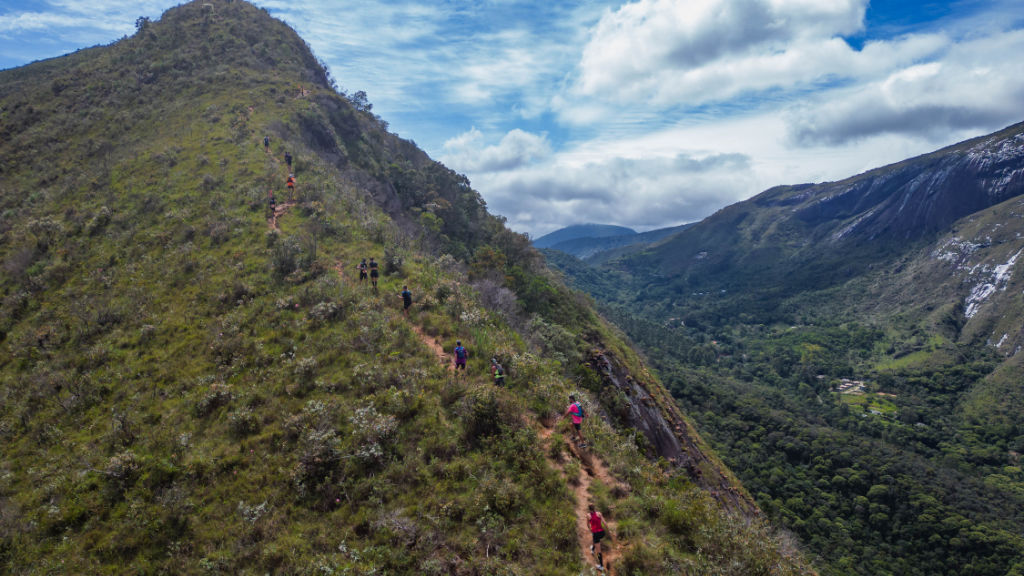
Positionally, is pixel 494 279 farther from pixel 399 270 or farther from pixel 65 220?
pixel 65 220

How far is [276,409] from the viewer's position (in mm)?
13781

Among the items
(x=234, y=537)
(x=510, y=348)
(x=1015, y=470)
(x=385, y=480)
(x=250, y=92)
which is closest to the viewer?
(x=234, y=537)

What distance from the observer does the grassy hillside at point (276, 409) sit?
1002 centimetres

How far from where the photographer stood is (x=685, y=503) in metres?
11.3

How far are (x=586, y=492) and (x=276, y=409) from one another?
34.0ft

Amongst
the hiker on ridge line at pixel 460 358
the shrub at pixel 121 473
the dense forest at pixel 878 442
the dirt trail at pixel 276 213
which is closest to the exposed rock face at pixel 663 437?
the hiker on ridge line at pixel 460 358

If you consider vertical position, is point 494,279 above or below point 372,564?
above

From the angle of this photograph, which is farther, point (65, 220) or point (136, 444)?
point (65, 220)

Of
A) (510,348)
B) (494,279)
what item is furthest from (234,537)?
(494,279)

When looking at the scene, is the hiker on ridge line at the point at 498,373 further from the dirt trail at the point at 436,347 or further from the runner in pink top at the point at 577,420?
the runner in pink top at the point at 577,420

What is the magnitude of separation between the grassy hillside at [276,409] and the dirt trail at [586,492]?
0.10 m

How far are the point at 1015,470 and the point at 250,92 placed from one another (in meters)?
163

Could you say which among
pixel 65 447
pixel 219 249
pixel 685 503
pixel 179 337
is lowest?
pixel 685 503

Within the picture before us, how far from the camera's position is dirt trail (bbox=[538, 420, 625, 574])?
9.99m
